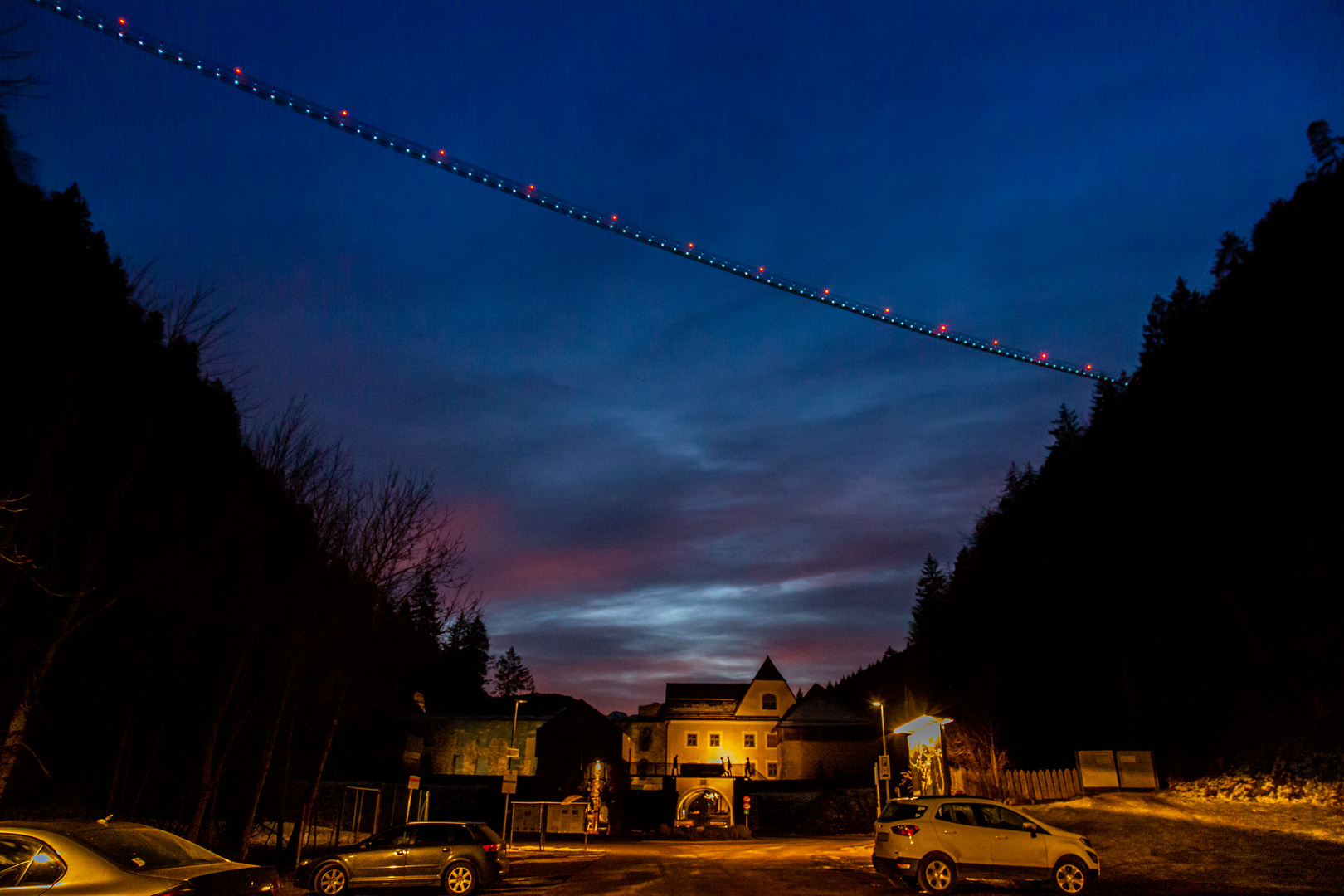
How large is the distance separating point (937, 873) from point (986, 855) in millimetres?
1011

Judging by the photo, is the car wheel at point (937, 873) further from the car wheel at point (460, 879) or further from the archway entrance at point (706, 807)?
the archway entrance at point (706, 807)

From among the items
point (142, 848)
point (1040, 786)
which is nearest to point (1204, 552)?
point (1040, 786)

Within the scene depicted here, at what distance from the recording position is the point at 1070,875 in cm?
1547

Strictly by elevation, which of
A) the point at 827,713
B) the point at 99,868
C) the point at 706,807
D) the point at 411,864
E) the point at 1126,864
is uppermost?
the point at 827,713

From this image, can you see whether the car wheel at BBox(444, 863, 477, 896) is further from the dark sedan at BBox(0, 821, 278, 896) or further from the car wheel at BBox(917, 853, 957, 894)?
the dark sedan at BBox(0, 821, 278, 896)

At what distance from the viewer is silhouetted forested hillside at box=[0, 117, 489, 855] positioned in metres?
15.0

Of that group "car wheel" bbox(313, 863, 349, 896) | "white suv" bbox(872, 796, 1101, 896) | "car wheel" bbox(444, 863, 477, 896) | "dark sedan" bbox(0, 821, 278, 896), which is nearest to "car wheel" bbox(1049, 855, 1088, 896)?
"white suv" bbox(872, 796, 1101, 896)

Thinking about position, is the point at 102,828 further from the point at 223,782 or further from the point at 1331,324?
the point at 1331,324

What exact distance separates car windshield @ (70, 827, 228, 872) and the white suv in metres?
12.4

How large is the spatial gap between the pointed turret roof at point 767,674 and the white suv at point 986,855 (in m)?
70.6

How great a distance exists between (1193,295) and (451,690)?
304ft

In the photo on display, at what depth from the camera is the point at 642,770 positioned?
77.7 meters

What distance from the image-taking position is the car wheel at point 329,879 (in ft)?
56.5

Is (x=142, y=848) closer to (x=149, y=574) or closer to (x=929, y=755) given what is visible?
(x=149, y=574)
